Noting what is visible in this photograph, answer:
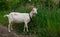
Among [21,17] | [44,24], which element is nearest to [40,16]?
[44,24]

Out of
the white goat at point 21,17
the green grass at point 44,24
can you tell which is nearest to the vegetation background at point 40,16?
the green grass at point 44,24

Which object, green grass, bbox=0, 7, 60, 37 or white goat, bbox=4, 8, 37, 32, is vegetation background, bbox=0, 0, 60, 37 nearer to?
green grass, bbox=0, 7, 60, 37

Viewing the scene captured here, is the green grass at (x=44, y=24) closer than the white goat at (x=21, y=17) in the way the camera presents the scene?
Yes

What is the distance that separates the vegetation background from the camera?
7.62 metres

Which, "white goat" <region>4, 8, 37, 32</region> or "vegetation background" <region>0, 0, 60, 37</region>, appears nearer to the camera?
"vegetation background" <region>0, 0, 60, 37</region>

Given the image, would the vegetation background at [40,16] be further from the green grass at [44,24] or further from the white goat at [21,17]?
the white goat at [21,17]

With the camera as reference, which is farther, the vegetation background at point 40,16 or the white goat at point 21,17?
the white goat at point 21,17

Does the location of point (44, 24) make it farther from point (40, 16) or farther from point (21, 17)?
point (21, 17)

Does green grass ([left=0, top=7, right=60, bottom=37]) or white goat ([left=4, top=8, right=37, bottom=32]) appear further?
white goat ([left=4, top=8, right=37, bottom=32])

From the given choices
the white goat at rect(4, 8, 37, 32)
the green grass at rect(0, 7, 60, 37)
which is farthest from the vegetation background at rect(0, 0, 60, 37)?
the white goat at rect(4, 8, 37, 32)

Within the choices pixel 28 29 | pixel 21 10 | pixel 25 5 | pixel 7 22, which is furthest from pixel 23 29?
pixel 25 5

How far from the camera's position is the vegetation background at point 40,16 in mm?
7621

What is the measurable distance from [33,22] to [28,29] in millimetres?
354

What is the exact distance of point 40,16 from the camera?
8719 millimetres
